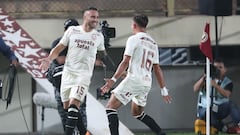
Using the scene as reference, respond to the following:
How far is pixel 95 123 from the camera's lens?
11.4m

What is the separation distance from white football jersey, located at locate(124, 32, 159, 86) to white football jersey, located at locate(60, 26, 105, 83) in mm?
478

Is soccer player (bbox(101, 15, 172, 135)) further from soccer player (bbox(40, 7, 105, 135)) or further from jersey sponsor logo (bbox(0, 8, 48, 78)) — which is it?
jersey sponsor logo (bbox(0, 8, 48, 78))

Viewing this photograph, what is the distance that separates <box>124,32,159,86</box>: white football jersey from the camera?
31.1ft

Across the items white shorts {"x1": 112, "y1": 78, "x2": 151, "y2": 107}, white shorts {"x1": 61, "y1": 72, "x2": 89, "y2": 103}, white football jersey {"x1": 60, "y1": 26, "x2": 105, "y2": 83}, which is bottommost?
white shorts {"x1": 112, "y1": 78, "x2": 151, "y2": 107}

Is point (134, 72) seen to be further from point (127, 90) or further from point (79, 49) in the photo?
point (79, 49)

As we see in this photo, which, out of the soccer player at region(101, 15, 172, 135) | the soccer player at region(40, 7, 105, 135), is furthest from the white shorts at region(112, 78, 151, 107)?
the soccer player at region(40, 7, 105, 135)

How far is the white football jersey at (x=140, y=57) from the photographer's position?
9.49 m

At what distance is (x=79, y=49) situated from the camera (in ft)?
30.2

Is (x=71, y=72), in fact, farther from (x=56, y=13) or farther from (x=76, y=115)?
(x=56, y=13)

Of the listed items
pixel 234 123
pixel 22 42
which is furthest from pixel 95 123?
pixel 234 123

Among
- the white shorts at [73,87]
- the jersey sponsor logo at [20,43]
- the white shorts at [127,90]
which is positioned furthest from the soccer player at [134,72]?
the jersey sponsor logo at [20,43]

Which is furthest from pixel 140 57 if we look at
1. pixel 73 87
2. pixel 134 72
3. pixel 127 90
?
pixel 73 87

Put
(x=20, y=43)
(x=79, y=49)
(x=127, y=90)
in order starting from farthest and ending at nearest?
(x=20, y=43) < (x=127, y=90) < (x=79, y=49)

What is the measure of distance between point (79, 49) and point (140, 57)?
84cm
